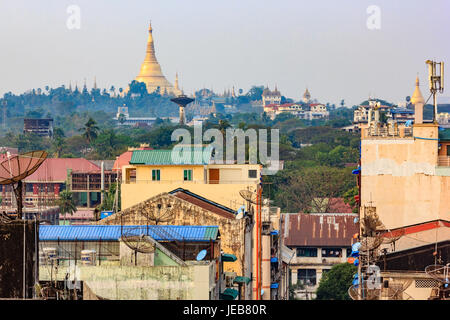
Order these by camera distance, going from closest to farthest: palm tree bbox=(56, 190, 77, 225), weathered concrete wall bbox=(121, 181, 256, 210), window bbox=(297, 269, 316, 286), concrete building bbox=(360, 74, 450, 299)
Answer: concrete building bbox=(360, 74, 450, 299) → weathered concrete wall bbox=(121, 181, 256, 210) → window bbox=(297, 269, 316, 286) → palm tree bbox=(56, 190, 77, 225)

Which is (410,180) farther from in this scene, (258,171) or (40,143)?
(40,143)

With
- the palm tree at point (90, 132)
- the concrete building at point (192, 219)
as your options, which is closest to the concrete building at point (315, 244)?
the concrete building at point (192, 219)

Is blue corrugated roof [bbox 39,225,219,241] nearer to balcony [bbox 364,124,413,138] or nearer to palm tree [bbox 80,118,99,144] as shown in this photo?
balcony [bbox 364,124,413,138]

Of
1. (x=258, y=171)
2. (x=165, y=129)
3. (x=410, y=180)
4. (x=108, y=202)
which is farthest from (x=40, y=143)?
(x=410, y=180)

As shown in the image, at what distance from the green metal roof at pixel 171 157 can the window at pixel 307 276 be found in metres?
29.7

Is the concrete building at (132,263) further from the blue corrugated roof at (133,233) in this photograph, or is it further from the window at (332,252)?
the window at (332,252)

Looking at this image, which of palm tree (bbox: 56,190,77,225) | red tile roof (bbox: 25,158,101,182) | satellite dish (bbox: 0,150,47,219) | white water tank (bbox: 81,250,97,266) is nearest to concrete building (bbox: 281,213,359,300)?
palm tree (bbox: 56,190,77,225)

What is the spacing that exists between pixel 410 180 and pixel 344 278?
2612 cm

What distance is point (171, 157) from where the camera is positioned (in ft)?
146

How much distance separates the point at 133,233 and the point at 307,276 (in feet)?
152

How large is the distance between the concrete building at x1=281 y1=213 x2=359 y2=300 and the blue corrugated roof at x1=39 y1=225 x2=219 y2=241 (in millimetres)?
42938

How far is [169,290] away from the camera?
22.4 m

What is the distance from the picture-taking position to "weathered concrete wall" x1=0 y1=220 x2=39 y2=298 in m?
19.0
